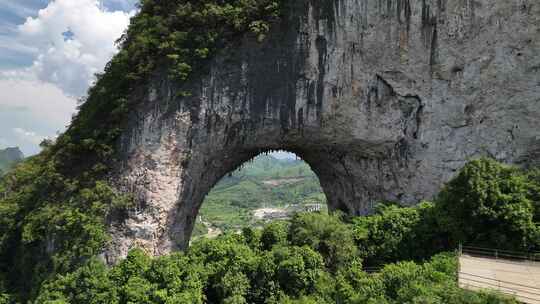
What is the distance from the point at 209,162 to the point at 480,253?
47.8 feet

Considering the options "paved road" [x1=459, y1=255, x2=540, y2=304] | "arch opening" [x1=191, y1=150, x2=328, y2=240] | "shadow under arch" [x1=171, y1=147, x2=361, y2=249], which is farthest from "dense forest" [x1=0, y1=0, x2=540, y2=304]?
"arch opening" [x1=191, y1=150, x2=328, y2=240]

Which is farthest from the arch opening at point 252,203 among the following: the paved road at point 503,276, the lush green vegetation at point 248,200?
the paved road at point 503,276

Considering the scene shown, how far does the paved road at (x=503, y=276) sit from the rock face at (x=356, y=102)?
351 inches

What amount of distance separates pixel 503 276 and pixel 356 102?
13.2 metres

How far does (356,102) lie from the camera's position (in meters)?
22.9

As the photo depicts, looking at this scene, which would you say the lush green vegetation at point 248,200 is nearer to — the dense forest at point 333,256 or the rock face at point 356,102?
the rock face at point 356,102

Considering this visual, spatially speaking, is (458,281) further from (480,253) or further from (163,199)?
(163,199)

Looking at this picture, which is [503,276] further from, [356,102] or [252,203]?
[252,203]

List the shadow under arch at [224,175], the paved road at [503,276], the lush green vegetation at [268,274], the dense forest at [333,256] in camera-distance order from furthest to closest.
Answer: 1. the shadow under arch at [224,175]
2. the dense forest at [333,256]
3. the lush green vegetation at [268,274]
4. the paved road at [503,276]

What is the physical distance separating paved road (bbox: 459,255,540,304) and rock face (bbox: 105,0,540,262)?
8.92m

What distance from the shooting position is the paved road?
10.2 m

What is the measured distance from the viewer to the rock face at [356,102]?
797 inches

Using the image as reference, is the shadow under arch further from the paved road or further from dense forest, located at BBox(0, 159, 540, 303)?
the paved road

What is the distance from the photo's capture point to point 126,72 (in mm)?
21984
